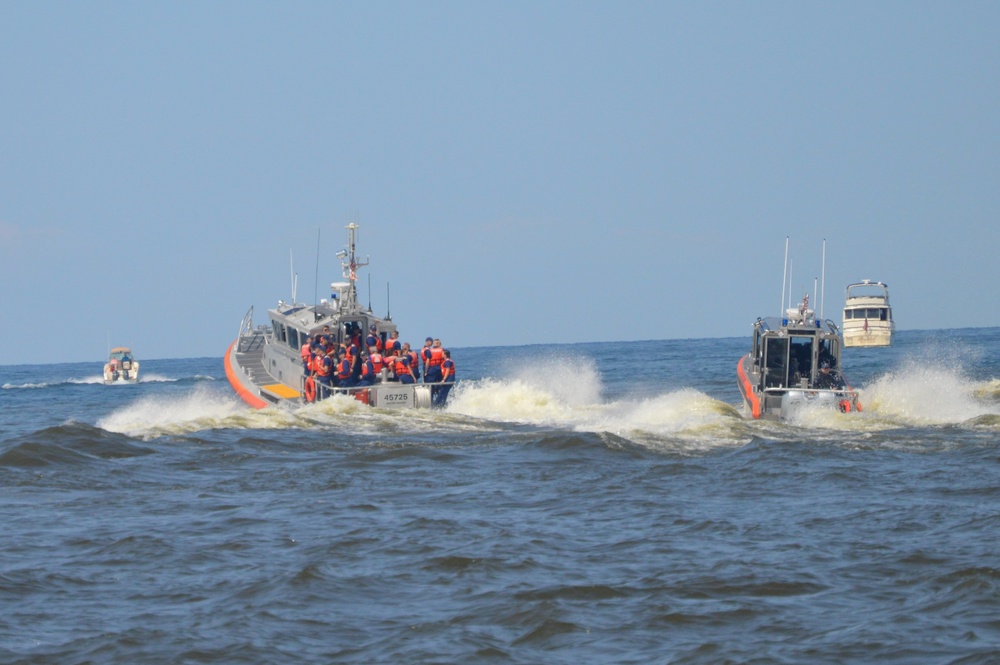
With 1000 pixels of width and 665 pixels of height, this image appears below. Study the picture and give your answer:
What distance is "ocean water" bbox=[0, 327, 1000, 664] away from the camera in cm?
852

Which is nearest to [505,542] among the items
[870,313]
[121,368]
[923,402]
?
[923,402]

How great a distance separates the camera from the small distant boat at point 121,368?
190 feet

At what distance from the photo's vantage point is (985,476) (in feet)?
47.7

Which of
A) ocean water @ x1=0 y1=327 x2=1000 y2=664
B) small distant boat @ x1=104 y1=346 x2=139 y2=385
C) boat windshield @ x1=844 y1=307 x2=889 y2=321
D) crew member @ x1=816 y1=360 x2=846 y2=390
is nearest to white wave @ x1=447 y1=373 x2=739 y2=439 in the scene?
ocean water @ x1=0 y1=327 x2=1000 y2=664

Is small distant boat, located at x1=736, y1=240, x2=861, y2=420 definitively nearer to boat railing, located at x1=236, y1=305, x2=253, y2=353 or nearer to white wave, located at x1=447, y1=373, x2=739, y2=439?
white wave, located at x1=447, y1=373, x2=739, y2=439

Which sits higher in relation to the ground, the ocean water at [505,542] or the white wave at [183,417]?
the white wave at [183,417]

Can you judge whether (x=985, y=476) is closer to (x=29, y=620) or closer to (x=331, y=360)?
(x=29, y=620)

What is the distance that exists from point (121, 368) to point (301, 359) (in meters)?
37.0

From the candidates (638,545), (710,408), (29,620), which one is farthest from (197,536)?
(710,408)

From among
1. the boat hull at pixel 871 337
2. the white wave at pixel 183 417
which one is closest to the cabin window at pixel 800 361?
the white wave at pixel 183 417

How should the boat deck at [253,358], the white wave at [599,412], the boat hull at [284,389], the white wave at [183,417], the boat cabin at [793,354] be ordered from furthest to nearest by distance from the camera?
the boat deck at [253,358]
the boat hull at [284,389]
the boat cabin at [793,354]
the white wave at [183,417]
the white wave at [599,412]

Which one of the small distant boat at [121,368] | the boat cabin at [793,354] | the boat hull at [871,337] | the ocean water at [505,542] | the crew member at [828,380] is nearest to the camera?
the ocean water at [505,542]

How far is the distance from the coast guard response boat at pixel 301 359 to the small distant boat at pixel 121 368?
101 feet

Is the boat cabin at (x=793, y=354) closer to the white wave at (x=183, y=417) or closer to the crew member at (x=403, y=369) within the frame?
the crew member at (x=403, y=369)
